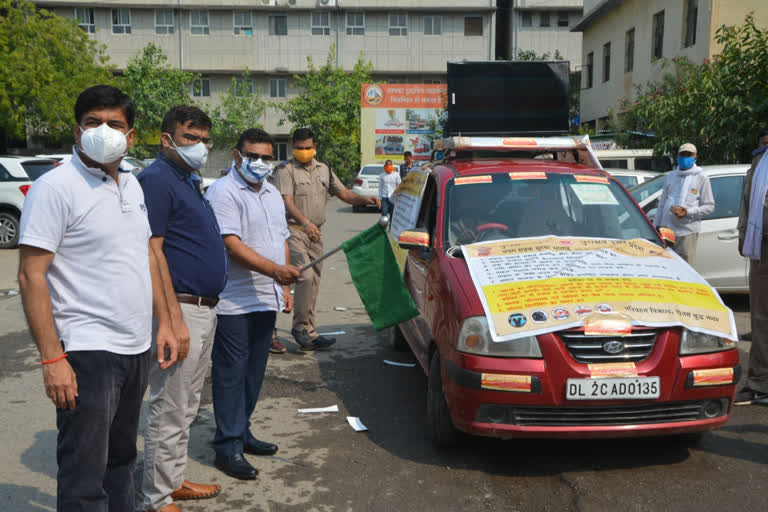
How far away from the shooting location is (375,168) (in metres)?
26.4

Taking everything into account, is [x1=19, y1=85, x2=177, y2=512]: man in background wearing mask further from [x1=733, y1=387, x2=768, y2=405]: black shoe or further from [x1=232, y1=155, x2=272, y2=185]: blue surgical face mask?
[x1=733, y1=387, x2=768, y2=405]: black shoe

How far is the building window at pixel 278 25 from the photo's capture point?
4497 cm

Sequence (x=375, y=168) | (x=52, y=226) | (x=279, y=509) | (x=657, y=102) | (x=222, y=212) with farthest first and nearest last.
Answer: (x=375, y=168)
(x=657, y=102)
(x=222, y=212)
(x=279, y=509)
(x=52, y=226)

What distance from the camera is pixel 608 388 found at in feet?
12.3

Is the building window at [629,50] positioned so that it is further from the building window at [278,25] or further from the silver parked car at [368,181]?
the building window at [278,25]

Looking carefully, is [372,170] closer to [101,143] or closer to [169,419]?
[169,419]

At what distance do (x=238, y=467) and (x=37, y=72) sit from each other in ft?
98.4

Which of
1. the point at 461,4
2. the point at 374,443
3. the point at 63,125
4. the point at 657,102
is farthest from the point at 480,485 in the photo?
the point at 461,4

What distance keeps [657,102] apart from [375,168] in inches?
520

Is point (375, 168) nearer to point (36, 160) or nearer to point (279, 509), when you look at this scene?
point (36, 160)

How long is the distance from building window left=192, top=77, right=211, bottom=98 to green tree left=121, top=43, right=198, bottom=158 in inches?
182

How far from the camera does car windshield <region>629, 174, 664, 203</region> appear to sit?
9.33 m

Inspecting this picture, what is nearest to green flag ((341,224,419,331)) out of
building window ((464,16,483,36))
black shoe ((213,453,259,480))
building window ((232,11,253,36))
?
black shoe ((213,453,259,480))

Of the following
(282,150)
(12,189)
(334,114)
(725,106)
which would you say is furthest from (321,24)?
(725,106)
